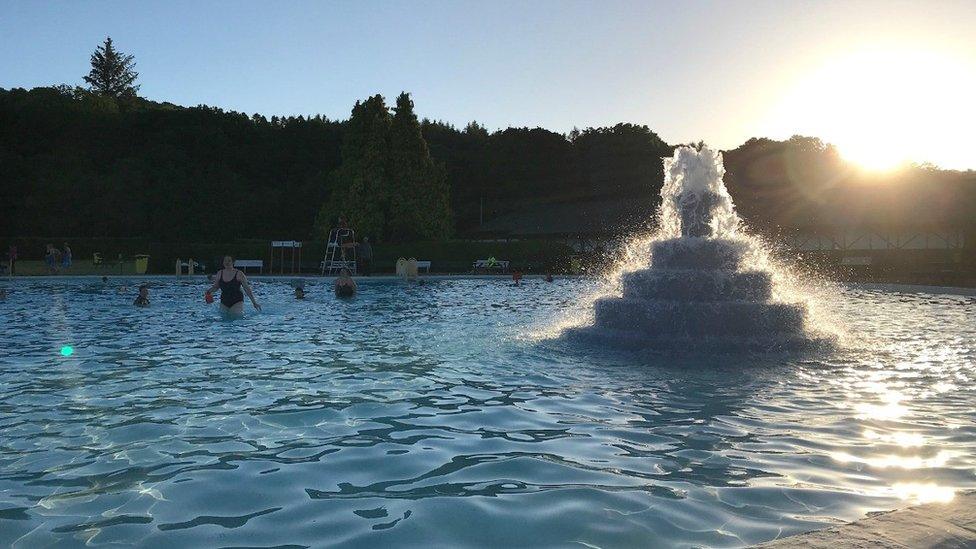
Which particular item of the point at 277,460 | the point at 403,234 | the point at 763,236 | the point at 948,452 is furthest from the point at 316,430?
the point at 763,236

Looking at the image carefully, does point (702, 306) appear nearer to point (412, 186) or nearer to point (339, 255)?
point (339, 255)

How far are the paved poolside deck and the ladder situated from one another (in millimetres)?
32555

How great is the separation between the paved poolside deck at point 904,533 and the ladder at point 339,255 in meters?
32.6

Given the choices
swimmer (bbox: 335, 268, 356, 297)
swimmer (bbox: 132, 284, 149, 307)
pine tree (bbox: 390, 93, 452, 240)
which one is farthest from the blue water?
pine tree (bbox: 390, 93, 452, 240)

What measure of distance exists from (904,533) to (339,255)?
37529 mm

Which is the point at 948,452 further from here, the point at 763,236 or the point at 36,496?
the point at 763,236

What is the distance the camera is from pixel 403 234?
43.8m

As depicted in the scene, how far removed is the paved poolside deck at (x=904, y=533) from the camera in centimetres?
349

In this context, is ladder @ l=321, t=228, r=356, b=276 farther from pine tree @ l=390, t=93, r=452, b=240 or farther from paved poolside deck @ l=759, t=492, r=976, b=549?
paved poolside deck @ l=759, t=492, r=976, b=549

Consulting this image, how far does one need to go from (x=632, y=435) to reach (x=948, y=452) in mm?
2459

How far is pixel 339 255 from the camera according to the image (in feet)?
131

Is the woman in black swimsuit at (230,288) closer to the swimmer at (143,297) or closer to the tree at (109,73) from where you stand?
the swimmer at (143,297)

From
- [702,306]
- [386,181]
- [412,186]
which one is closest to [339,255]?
[386,181]

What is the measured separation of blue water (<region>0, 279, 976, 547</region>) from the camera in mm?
4562
